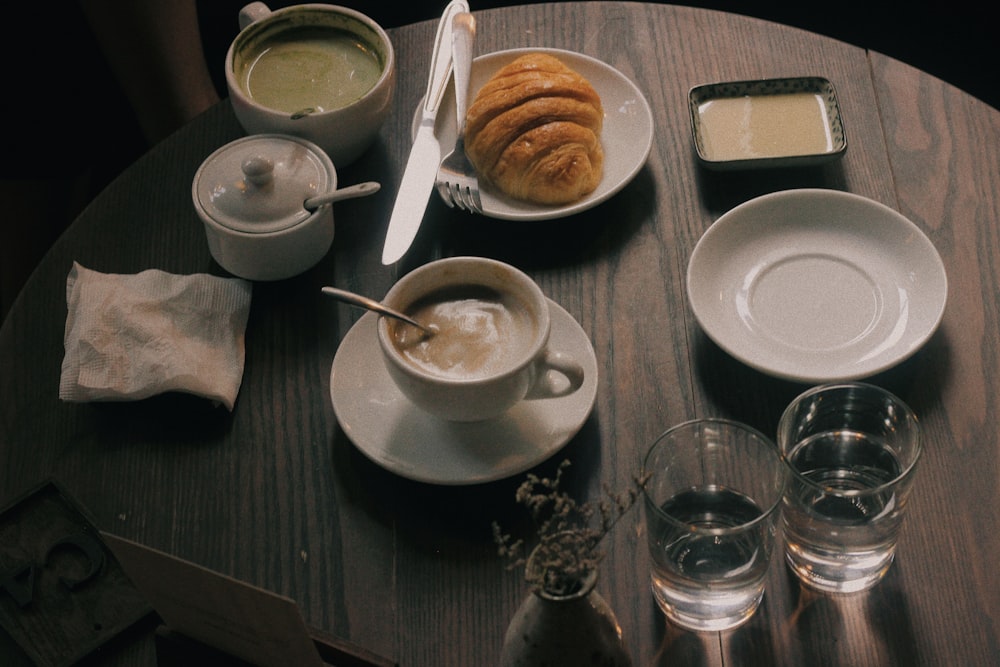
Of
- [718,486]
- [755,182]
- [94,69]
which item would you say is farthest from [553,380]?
[94,69]

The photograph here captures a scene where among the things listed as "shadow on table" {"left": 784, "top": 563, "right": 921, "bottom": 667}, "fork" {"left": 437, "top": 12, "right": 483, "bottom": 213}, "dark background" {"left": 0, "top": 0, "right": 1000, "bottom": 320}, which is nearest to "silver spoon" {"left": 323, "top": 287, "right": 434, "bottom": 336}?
"fork" {"left": 437, "top": 12, "right": 483, "bottom": 213}

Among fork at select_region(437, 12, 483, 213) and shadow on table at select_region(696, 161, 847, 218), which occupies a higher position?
fork at select_region(437, 12, 483, 213)

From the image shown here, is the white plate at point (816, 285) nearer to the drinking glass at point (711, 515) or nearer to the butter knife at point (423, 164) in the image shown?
the drinking glass at point (711, 515)

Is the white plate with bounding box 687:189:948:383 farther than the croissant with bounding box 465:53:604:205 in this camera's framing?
No

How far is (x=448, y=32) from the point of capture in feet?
4.31

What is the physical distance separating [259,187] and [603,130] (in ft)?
1.34

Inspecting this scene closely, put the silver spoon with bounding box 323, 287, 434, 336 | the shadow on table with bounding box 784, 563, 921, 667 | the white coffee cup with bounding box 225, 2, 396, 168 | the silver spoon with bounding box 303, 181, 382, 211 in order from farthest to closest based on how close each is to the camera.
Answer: the white coffee cup with bounding box 225, 2, 396, 168, the silver spoon with bounding box 303, 181, 382, 211, the silver spoon with bounding box 323, 287, 434, 336, the shadow on table with bounding box 784, 563, 921, 667

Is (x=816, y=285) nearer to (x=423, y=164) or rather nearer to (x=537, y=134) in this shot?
(x=537, y=134)

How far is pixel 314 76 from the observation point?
4.16 ft

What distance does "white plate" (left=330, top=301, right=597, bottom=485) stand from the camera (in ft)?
3.11

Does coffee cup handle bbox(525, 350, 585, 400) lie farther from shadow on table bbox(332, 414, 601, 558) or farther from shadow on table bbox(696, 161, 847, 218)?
shadow on table bbox(696, 161, 847, 218)

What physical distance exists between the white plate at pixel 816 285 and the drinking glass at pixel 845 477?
10 centimetres

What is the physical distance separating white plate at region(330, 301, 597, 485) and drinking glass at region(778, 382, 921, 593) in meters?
0.20

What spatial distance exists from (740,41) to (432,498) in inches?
29.0
